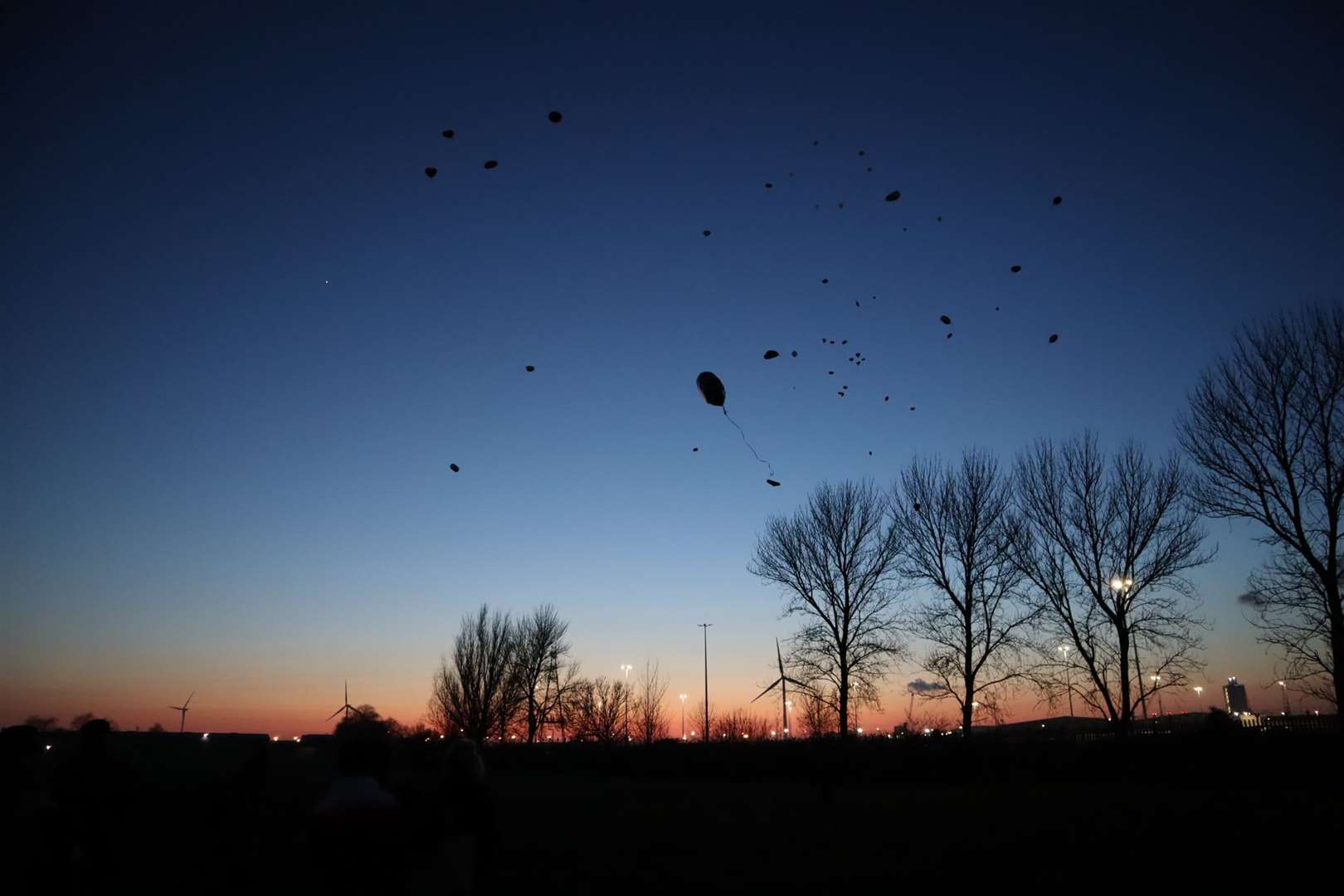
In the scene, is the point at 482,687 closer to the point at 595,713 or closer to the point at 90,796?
the point at 595,713

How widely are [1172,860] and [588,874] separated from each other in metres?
8.94

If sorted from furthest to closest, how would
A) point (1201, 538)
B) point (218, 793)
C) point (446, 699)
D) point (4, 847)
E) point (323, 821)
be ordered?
point (446, 699)
point (1201, 538)
point (218, 793)
point (4, 847)
point (323, 821)

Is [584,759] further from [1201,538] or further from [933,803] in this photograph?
[1201,538]

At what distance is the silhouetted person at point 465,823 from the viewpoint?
5.25 metres

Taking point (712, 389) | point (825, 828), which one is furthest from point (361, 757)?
point (825, 828)

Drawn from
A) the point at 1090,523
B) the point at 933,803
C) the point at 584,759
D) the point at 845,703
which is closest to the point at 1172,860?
the point at 933,803

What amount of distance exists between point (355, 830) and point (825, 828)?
45.2ft

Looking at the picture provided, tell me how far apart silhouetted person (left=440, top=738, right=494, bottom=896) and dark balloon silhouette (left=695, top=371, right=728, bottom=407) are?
346 inches

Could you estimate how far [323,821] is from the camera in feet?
13.4

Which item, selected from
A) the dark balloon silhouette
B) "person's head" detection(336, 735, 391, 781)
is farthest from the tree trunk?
"person's head" detection(336, 735, 391, 781)

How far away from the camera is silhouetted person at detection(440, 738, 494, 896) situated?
5.25m

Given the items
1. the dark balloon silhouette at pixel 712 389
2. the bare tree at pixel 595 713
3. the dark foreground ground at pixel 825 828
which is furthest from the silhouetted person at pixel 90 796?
the bare tree at pixel 595 713

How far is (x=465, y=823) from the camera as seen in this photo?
17.7 ft

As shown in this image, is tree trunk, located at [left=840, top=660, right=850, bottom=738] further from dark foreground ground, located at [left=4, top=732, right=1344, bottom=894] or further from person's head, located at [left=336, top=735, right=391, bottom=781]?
person's head, located at [left=336, top=735, right=391, bottom=781]
